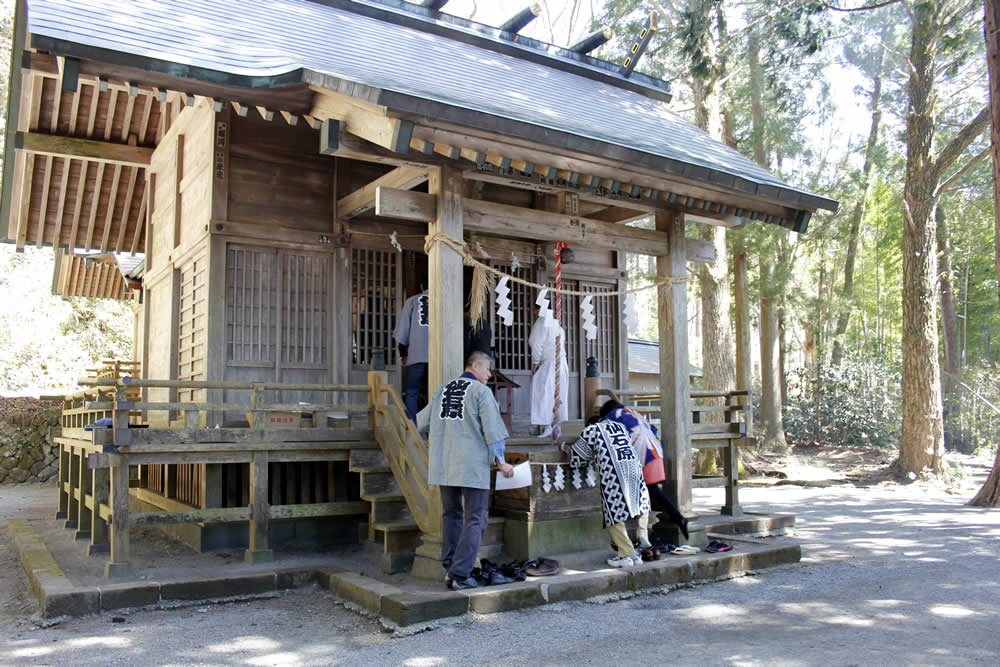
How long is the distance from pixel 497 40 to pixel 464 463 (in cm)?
825

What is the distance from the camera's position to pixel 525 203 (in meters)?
10.4

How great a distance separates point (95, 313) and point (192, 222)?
59.2 ft

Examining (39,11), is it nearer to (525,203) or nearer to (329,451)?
(329,451)

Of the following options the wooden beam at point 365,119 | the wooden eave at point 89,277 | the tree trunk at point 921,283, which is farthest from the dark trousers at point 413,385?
the tree trunk at point 921,283

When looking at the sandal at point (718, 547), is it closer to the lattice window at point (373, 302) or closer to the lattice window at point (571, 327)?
the lattice window at point (571, 327)

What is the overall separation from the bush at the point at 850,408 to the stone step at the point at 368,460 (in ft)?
57.5

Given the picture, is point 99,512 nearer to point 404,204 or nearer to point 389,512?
point 389,512

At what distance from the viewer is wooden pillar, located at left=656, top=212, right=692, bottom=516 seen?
8031mm

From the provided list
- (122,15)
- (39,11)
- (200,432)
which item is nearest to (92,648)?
(200,432)

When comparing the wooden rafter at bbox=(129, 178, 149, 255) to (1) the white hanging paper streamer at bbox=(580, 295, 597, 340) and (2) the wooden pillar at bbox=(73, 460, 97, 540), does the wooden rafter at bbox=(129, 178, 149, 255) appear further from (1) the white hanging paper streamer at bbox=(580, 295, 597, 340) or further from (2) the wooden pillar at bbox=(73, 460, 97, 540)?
(1) the white hanging paper streamer at bbox=(580, 295, 597, 340)

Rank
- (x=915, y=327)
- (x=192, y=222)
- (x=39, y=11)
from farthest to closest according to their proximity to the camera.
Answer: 1. (x=915, y=327)
2. (x=192, y=222)
3. (x=39, y=11)

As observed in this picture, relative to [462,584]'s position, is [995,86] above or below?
above

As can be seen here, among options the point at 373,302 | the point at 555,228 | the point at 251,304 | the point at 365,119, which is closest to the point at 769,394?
the point at 373,302

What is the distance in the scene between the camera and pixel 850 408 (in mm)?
21594
